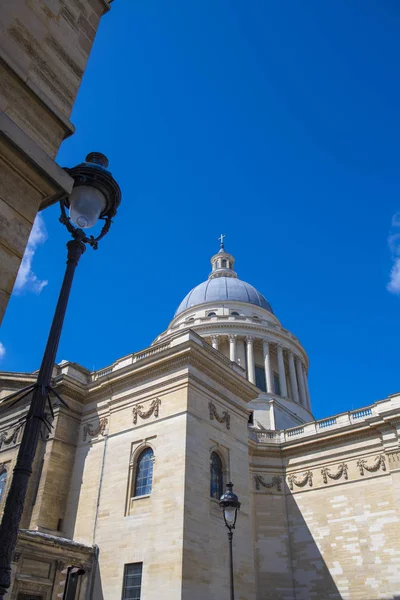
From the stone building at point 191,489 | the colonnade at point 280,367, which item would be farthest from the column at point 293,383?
the stone building at point 191,489

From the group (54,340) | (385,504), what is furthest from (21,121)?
(385,504)

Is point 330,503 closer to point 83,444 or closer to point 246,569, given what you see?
point 246,569

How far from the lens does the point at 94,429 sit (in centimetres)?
2548

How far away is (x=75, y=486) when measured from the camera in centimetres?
2431

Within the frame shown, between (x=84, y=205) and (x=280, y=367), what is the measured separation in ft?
134

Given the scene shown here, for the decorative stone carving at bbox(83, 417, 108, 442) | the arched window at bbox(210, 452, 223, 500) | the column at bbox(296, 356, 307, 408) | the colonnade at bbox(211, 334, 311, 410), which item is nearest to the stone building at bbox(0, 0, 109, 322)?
the arched window at bbox(210, 452, 223, 500)

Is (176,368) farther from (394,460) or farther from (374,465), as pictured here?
(394,460)

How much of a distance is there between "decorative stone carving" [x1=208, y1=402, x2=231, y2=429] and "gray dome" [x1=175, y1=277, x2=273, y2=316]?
92.1 feet

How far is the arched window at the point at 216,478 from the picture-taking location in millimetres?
22281

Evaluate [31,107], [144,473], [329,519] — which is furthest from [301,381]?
[31,107]

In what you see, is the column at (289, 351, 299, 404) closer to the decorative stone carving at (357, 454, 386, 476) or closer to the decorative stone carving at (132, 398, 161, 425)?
the decorative stone carving at (357, 454, 386, 476)

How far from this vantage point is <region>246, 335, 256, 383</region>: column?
4381 cm

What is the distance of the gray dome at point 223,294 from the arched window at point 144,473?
3071 cm

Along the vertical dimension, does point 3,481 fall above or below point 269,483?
below
